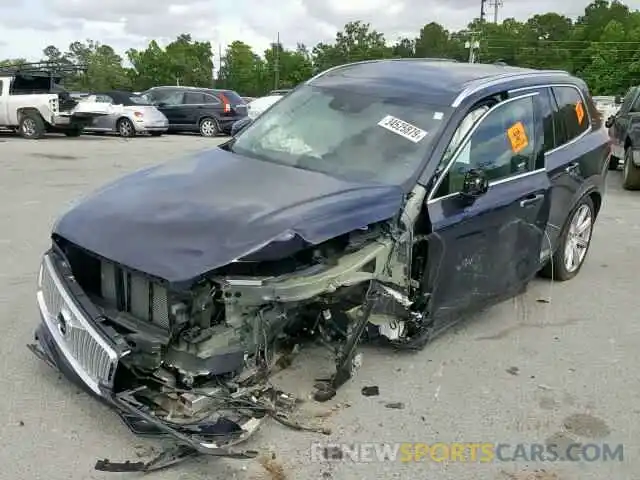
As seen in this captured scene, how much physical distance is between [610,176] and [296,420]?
1193 centimetres

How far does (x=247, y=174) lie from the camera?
4242 mm

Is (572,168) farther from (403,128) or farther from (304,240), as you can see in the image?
(304,240)

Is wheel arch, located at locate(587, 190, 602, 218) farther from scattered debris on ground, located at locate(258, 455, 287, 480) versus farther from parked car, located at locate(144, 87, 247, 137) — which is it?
parked car, located at locate(144, 87, 247, 137)

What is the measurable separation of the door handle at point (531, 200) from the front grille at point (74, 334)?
2.95 meters

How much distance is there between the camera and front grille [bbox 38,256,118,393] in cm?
329

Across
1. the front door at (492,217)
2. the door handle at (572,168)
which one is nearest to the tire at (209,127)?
the door handle at (572,168)

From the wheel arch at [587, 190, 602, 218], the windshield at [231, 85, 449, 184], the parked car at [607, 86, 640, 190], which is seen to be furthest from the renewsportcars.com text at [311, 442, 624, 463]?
the parked car at [607, 86, 640, 190]

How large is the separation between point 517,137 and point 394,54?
241 ft

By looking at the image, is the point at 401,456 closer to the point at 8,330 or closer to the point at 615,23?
the point at 8,330

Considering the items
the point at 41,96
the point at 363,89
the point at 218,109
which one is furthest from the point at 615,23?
the point at 363,89

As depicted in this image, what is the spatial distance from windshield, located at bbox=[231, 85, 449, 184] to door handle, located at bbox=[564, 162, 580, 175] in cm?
158

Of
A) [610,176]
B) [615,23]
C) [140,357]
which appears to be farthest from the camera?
[615,23]

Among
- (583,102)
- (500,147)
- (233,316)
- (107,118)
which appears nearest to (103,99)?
(107,118)

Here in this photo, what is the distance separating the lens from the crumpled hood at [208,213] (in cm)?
327
